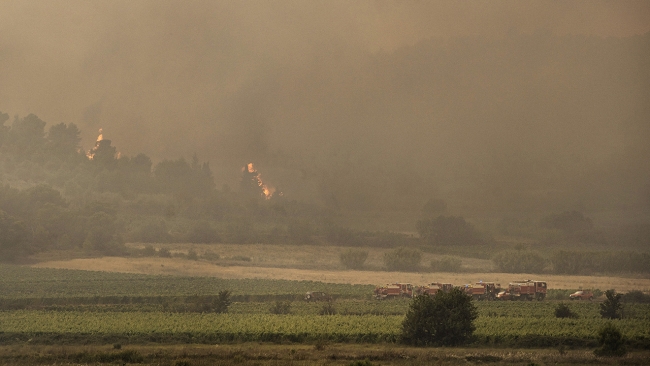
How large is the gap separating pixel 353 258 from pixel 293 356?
90437 millimetres

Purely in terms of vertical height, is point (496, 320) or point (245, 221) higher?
point (245, 221)

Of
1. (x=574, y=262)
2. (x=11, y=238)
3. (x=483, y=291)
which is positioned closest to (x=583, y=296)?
(x=483, y=291)

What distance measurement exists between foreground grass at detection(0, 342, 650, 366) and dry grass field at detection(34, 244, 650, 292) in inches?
2364

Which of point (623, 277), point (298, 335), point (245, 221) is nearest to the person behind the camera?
point (298, 335)

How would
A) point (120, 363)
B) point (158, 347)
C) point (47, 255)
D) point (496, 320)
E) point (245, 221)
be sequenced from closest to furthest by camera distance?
point (120, 363), point (158, 347), point (496, 320), point (47, 255), point (245, 221)

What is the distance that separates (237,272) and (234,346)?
238 ft

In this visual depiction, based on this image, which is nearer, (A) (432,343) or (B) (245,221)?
(A) (432,343)

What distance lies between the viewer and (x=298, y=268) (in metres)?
139

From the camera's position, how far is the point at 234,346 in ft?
184

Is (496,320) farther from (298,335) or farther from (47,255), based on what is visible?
(47,255)

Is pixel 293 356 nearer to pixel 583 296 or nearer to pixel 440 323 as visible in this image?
pixel 440 323

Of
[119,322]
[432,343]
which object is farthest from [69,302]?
[432,343]

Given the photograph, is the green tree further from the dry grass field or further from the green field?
the green field

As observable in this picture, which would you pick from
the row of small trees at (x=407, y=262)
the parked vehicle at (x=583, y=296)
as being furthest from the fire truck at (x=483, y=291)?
the row of small trees at (x=407, y=262)
